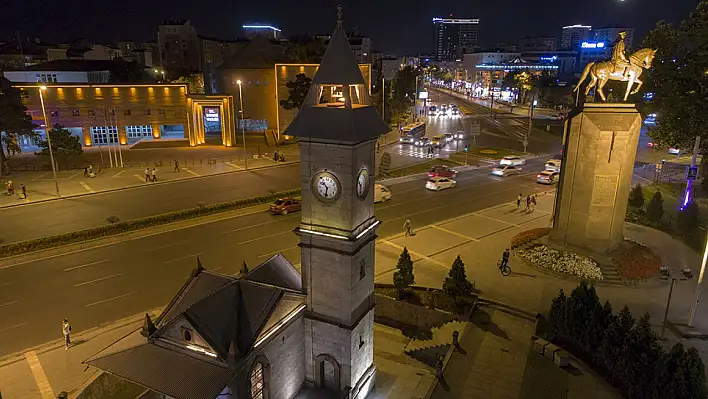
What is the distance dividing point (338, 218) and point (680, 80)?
4040cm

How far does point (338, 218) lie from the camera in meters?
17.5

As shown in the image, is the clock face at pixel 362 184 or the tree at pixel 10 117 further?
the tree at pixel 10 117

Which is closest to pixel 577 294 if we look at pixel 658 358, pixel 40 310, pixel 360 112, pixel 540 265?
pixel 658 358

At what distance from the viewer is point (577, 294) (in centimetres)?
2291

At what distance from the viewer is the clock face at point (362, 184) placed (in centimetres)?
1742

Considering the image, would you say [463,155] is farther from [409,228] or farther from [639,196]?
[409,228]

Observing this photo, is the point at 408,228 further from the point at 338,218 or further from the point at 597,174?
the point at 338,218

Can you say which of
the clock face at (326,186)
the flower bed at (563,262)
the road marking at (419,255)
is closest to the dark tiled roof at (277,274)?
the clock face at (326,186)

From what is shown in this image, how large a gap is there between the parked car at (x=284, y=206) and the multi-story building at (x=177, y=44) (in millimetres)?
92537

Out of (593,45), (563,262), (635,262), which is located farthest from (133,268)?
(593,45)

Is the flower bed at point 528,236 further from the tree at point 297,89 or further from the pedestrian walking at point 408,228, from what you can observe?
the tree at point 297,89

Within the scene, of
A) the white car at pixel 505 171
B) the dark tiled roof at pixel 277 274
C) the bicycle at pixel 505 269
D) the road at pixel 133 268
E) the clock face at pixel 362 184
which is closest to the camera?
the clock face at pixel 362 184

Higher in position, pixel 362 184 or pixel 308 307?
pixel 362 184

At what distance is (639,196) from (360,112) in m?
40.5
